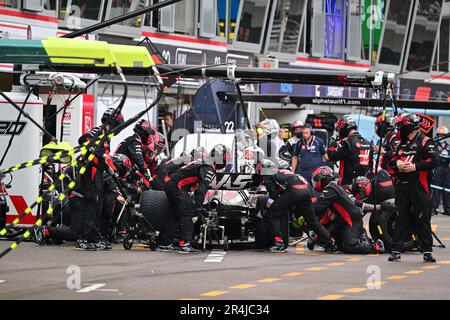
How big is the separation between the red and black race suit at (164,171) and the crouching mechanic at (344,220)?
2.13 meters

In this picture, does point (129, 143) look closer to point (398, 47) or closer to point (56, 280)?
point (56, 280)

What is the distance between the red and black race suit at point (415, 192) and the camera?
52.2ft

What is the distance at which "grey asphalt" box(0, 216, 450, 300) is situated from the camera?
40.1ft

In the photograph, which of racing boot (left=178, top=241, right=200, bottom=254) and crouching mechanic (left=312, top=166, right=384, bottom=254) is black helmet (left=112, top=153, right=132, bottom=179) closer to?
racing boot (left=178, top=241, right=200, bottom=254)

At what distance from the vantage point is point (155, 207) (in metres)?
17.2

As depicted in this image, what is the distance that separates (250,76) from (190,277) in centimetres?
387

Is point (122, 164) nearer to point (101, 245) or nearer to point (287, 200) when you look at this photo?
point (101, 245)

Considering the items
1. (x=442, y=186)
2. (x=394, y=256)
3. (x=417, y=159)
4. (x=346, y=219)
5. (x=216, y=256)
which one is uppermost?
(x=417, y=159)

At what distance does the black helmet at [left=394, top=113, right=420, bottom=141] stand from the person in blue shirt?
7085 millimetres

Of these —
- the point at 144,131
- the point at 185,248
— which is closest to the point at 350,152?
the point at 144,131

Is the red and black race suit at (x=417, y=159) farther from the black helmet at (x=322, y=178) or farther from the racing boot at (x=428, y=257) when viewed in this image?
the black helmet at (x=322, y=178)

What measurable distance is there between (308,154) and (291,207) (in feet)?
20.0

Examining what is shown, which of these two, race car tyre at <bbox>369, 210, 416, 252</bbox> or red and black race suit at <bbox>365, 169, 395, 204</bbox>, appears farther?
red and black race suit at <bbox>365, 169, 395, 204</bbox>

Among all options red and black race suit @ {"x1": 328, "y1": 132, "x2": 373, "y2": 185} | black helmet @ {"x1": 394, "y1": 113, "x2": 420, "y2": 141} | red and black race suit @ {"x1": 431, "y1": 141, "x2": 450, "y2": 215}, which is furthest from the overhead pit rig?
red and black race suit @ {"x1": 431, "y1": 141, "x2": 450, "y2": 215}
